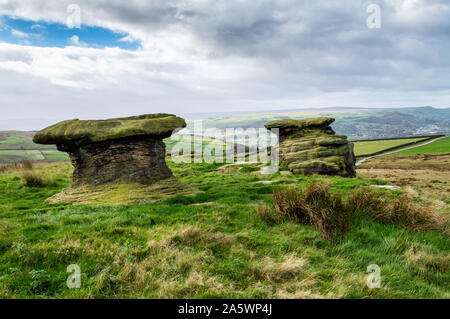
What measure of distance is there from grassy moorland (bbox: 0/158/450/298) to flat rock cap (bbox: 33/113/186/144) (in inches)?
159

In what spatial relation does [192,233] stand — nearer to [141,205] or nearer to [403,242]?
[141,205]

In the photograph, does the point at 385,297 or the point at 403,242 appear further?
the point at 403,242

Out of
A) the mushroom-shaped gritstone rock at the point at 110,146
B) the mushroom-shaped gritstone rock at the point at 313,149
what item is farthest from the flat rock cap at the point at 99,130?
the mushroom-shaped gritstone rock at the point at 313,149

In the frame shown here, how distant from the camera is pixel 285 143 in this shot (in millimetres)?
24484

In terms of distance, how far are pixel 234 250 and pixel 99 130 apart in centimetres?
1002

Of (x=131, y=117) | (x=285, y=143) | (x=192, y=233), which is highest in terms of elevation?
(x=131, y=117)

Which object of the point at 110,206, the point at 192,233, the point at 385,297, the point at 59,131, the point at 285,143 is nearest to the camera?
the point at 385,297

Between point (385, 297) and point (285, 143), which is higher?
point (285, 143)

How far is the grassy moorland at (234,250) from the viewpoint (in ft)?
14.4

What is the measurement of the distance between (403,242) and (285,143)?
18282 millimetres

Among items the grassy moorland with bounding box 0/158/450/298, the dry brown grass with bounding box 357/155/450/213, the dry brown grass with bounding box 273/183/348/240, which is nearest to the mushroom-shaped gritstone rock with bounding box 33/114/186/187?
the grassy moorland with bounding box 0/158/450/298

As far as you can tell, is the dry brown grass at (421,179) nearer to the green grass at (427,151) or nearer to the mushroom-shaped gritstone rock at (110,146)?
the mushroom-shaped gritstone rock at (110,146)
